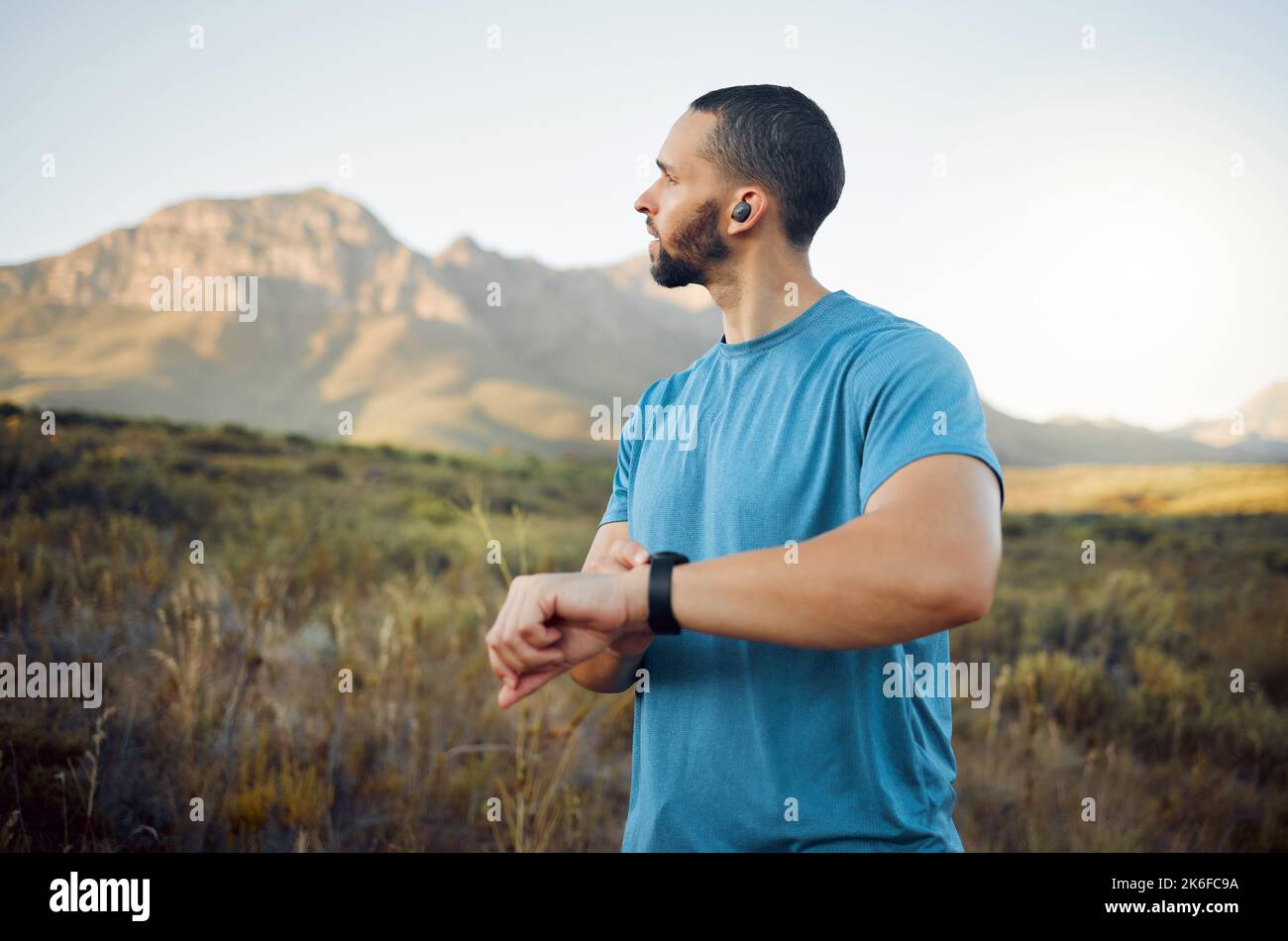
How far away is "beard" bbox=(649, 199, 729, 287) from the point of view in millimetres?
1725

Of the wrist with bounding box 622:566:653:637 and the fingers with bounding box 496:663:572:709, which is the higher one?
the wrist with bounding box 622:566:653:637

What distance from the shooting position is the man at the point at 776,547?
106 centimetres

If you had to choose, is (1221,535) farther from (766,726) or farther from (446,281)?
(446,281)

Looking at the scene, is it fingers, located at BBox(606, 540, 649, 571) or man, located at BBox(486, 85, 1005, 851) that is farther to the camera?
fingers, located at BBox(606, 540, 649, 571)

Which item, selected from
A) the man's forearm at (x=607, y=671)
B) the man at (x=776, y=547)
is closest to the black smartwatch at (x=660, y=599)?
the man at (x=776, y=547)

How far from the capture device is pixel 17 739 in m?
3.44

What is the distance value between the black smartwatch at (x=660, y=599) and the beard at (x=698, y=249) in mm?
823

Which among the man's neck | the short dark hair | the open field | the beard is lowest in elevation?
the open field

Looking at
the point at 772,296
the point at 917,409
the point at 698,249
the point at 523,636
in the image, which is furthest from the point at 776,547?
the point at 698,249

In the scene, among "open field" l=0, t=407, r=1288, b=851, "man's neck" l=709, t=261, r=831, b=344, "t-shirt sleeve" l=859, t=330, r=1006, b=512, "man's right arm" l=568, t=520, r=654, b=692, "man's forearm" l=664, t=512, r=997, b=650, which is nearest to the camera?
"man's forearm" l=664, t=512, r=997, b=650

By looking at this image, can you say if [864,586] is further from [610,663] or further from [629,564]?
[610,663]

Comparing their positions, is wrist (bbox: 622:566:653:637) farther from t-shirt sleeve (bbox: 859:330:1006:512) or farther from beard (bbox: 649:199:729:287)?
beard (bbox: 649:199:729:287)

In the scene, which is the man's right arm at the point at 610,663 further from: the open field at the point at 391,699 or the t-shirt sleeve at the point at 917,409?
the open field at the point at 391,699

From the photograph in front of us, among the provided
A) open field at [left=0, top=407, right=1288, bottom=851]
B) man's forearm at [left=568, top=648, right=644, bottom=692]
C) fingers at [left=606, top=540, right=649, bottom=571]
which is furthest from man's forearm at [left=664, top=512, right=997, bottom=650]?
open field at [left=0, top=407, right=1288, bottom=851]
